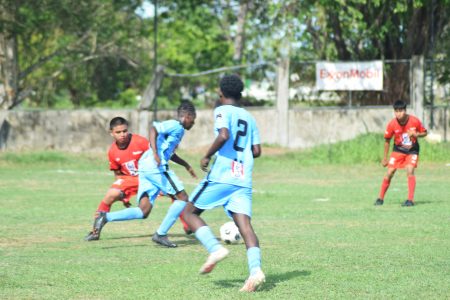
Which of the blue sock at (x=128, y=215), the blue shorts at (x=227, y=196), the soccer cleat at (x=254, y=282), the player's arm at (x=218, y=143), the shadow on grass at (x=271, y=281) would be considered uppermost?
the player's arm at (x=218, y=143)

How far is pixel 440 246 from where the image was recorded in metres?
10.9

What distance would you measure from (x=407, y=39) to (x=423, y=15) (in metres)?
0.89

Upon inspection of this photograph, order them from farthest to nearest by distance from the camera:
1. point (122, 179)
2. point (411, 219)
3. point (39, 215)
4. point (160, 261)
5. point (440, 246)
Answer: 1. point (39, 215)
2. point (411, 219)
3. point (122, 179)
4. point (440, 246)
5. point (160, 261)

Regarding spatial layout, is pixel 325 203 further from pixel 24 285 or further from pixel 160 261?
pixel 24 285

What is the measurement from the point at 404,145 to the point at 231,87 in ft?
27.0

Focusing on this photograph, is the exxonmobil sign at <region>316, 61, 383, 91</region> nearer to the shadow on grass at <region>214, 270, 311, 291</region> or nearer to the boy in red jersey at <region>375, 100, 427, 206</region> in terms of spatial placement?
the boy in red jersey at <region>375, 100, 427, 206</region>

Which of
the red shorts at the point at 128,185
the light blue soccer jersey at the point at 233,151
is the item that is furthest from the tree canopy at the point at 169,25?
the light blue soccer jersey at the point at 233,151

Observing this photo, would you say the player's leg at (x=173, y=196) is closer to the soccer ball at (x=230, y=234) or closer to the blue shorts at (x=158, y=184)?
→ the blue shorts at (x=158, y=184)

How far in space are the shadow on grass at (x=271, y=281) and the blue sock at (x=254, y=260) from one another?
0.24 metres

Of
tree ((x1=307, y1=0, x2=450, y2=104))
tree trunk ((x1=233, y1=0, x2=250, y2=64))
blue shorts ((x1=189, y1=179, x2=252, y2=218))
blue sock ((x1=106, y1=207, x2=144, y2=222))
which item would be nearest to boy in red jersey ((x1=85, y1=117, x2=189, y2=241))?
blue sock ((x1=106, y1=207, x2=144, y2=222))

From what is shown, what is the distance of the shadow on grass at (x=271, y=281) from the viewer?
27.8 ft

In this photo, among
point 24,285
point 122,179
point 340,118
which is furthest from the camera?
point 340,118

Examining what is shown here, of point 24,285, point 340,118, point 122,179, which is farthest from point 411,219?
point 340,118

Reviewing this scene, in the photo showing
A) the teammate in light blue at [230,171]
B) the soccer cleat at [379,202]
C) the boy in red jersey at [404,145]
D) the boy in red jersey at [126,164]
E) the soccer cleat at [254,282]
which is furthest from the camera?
the soccer cleat at [379,202]
